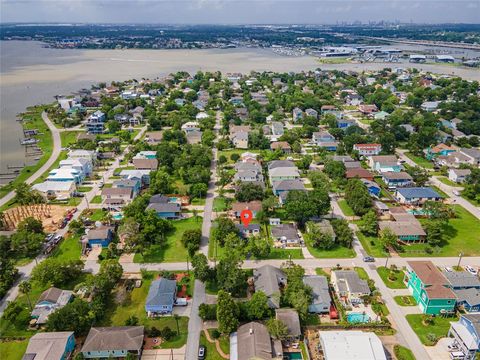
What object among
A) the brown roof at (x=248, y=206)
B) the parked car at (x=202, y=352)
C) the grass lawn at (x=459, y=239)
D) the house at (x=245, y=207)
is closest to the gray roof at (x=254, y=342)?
the parked car at (x=202, y=352)

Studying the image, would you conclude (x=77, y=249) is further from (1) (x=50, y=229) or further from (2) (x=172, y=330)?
(2) (x=172, y=330)

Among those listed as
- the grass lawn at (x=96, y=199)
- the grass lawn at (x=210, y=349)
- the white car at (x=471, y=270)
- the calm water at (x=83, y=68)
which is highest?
the grass lawn at (x=210, y=349)

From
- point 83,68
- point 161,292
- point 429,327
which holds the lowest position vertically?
point 83,68

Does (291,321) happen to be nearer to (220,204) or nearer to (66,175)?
(220,204)

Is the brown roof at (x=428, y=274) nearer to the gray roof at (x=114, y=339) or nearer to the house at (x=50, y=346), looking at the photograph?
the gray roof at (x=114, y=339)

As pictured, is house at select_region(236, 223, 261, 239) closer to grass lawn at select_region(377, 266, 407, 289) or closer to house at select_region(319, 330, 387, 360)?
grass lawn at select_region(377, 266, 407, 289)

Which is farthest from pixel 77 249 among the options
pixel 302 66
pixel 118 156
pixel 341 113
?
pixel 302 66

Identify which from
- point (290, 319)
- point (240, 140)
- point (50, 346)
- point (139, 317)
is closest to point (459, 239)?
point (290, 319)

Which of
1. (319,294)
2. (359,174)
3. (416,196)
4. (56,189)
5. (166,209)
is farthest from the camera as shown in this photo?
(359,174)
